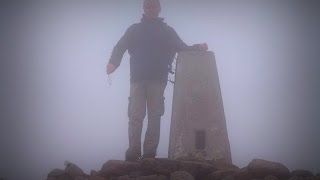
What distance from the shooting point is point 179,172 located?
21.9 ft

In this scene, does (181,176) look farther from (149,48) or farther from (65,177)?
(149,48)

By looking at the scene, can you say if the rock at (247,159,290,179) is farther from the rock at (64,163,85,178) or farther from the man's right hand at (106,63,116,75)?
the man's right hand at (106,63,116,75)

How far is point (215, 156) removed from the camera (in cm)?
862

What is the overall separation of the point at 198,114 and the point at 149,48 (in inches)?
76.8

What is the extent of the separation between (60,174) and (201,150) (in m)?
Answer: 2.97

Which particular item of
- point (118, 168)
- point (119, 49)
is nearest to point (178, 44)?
point (119, 49)

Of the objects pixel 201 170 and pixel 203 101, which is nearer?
pixel 201 170

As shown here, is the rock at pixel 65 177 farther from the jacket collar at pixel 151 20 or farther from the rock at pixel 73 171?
the jacket collar at pixel 151 20

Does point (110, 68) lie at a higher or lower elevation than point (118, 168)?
higher

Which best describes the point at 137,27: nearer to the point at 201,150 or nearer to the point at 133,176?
the point at 201,150

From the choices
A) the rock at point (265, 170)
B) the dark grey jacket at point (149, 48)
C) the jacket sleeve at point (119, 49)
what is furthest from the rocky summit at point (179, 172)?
the jacket sleeve at point (119, 49)

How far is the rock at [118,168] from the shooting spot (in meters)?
7.44

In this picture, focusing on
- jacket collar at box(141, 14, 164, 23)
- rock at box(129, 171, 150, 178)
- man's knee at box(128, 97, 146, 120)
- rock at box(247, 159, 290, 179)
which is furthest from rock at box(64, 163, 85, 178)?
jacket collar at box(141, 14, 164, 23)

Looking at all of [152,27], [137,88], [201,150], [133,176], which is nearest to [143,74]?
[137,88]
